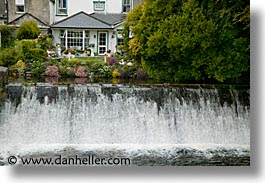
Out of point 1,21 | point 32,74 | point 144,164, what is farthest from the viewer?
point 32,74

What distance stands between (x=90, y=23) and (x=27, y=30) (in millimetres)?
463

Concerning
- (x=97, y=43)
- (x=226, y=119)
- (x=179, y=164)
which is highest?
(x=97, y=43)

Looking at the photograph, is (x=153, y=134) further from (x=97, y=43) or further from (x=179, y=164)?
(x=97, y=43)

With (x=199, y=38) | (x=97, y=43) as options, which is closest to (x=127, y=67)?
(x=97, y=43)

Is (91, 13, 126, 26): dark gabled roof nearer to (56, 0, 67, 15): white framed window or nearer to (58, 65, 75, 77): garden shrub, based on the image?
(56, 0, 67, 15): white framed window

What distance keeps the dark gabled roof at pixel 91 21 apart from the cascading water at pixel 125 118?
1.44 ft

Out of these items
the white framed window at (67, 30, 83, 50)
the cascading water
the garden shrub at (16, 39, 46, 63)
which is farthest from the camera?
the white framed window at (67, 30, 83, 50)

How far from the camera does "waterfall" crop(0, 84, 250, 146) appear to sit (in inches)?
129

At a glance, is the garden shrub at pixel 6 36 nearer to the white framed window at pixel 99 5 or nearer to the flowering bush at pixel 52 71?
the flowering bush at pixel 52 71

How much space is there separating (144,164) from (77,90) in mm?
828

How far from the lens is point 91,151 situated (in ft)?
10.4

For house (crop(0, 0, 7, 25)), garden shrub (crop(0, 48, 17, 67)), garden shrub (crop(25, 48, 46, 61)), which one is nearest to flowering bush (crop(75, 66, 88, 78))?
garden shrub (crop(25, 48, 46, 61))

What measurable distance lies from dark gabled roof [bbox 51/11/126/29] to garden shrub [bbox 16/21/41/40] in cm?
15

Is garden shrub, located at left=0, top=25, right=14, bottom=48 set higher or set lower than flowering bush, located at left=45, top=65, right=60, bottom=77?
higher
